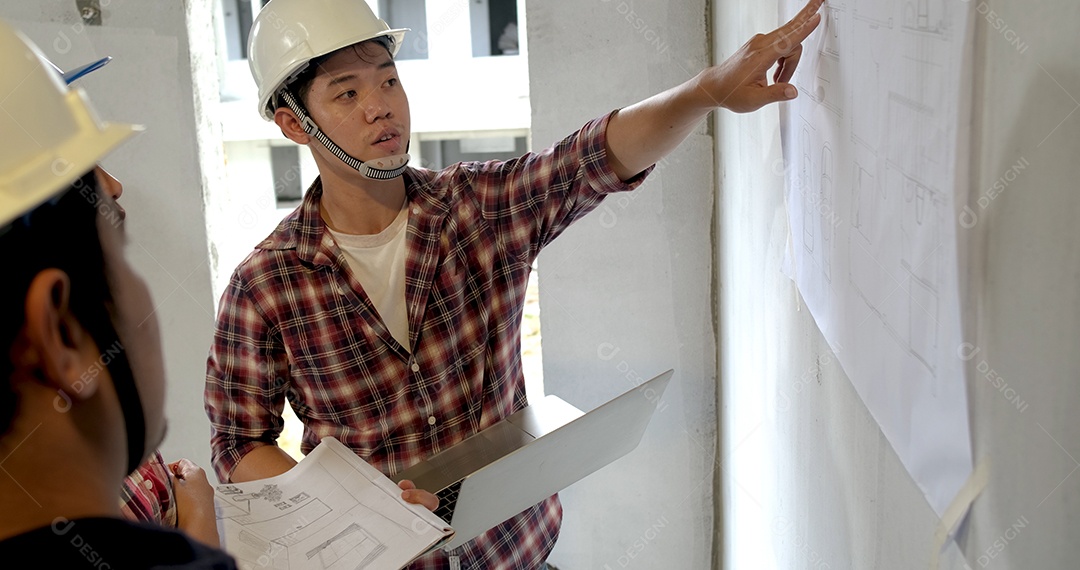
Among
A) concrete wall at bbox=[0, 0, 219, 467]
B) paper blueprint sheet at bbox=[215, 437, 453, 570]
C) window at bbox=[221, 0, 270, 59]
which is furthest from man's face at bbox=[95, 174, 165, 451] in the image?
window at bbox=[221, 0, 270, 59]

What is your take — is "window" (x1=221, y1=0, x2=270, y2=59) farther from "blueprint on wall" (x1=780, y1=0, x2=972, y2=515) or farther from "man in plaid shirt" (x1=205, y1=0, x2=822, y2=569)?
"blueprint on wall" (x1=780, y1=0, x2=972, y2=515)

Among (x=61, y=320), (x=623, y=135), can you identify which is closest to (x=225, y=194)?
(x=623, y=135)

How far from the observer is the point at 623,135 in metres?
1.52

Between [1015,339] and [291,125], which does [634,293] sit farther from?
[1015,339]

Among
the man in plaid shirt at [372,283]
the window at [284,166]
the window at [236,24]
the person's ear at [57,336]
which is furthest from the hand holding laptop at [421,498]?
the window at [236,24]

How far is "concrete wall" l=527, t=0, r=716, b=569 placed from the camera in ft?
7.60

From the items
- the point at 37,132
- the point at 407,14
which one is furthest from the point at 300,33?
the point at 407,14

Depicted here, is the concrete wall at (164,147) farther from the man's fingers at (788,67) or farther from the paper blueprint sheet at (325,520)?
the man's fingers at (788,67)

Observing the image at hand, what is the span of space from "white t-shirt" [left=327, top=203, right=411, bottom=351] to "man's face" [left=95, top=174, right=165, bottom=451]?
93cm

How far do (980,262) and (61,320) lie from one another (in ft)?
2.20

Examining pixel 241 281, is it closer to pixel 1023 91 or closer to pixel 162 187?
pixel 162 187

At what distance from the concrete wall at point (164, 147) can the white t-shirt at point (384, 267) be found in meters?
0.91

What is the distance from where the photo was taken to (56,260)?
0.64 m

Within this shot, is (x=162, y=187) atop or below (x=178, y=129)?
below
